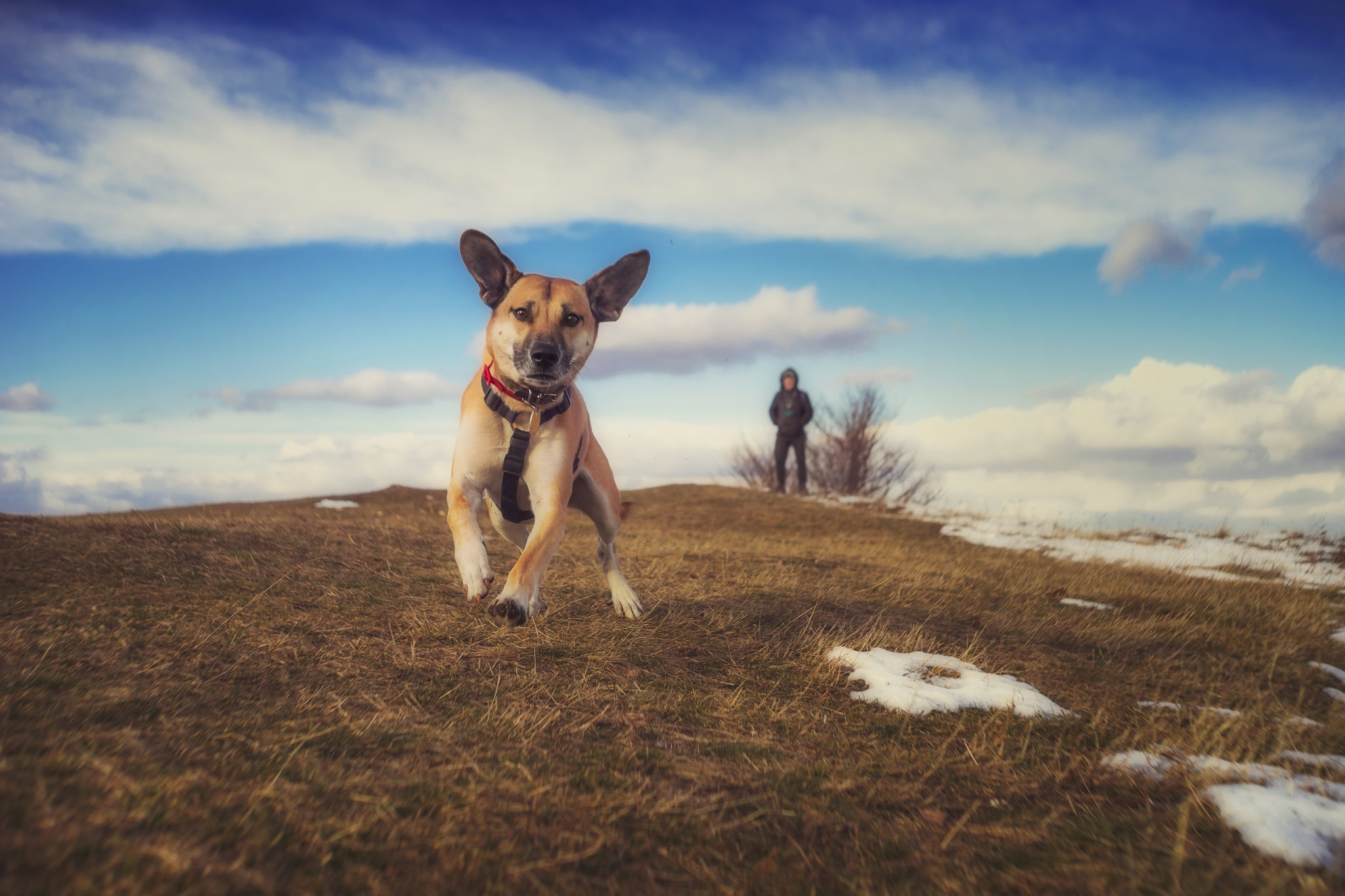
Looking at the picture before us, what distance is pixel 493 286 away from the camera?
513cm

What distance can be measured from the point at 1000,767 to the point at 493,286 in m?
4.08

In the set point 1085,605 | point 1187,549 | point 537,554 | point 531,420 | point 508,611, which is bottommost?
point 1085,605

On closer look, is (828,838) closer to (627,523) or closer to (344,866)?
(344,866)

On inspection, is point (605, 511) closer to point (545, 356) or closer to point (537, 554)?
A: point (537, 554)

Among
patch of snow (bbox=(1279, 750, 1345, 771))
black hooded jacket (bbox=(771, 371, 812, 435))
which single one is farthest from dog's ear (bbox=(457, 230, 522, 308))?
black hooded jacket (bbox=(771, 371, 812, 435))

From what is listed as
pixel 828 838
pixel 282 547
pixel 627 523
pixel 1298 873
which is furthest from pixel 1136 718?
pixel 627 523

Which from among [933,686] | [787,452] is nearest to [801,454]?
[787,452]

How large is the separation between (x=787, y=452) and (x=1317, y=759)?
764 inches

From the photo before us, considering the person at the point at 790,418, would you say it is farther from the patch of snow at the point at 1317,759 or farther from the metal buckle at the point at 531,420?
the patch of snow at the point at 1317,759

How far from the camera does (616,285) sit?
17.8 ft

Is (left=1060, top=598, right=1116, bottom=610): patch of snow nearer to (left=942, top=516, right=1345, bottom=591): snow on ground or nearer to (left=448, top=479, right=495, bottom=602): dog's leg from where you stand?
(left=942, top=516, right=1345, bottom=591): snow on ground

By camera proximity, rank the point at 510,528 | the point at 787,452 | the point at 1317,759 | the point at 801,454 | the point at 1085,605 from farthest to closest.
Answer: the point at 787,452 < the point at 801,454 < the point at 1085,605 < the point at 510,528 < the point at 1317,759

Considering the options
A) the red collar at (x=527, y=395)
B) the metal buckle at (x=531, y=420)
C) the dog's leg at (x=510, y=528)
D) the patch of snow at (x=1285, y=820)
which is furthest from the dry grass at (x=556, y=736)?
the red collar at (x=527, y=395)

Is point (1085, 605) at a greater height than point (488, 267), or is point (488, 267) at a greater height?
point (488, 267)
